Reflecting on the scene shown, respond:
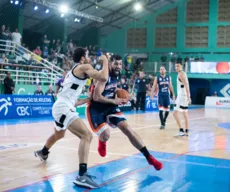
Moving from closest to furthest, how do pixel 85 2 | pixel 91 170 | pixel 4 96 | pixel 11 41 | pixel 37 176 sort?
pixel 37 176 < pixel 91 170 < pixel 4 96 < pixel 11 41 < pixel 85 2

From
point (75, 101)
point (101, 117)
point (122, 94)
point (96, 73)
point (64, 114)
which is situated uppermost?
point (96, 73)

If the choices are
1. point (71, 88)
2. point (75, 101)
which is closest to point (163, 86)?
point (75, 101)

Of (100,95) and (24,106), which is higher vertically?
(100,95)

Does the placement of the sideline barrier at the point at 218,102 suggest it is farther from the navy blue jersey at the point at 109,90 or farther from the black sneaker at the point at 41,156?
the black sneaker at the point at 41,156

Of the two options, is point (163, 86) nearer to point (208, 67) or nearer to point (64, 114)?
point (64, 114)

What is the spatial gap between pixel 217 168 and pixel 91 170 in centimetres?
214

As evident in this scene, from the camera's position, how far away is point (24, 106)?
1402cm

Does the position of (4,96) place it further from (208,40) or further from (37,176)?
(208,40)

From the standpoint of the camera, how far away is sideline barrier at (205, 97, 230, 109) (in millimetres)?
29375

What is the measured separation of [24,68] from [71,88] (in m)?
13.7

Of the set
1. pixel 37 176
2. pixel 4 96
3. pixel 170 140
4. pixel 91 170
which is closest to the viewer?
pixel 37 176

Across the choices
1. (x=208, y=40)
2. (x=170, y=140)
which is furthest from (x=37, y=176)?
(x=208, y=40)

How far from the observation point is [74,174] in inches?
203

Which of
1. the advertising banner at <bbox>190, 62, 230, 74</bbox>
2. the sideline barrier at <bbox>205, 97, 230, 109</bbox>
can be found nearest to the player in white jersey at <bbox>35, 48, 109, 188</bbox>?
the advertising banner at <bbox>190, 62, 230, 74</bbox>
